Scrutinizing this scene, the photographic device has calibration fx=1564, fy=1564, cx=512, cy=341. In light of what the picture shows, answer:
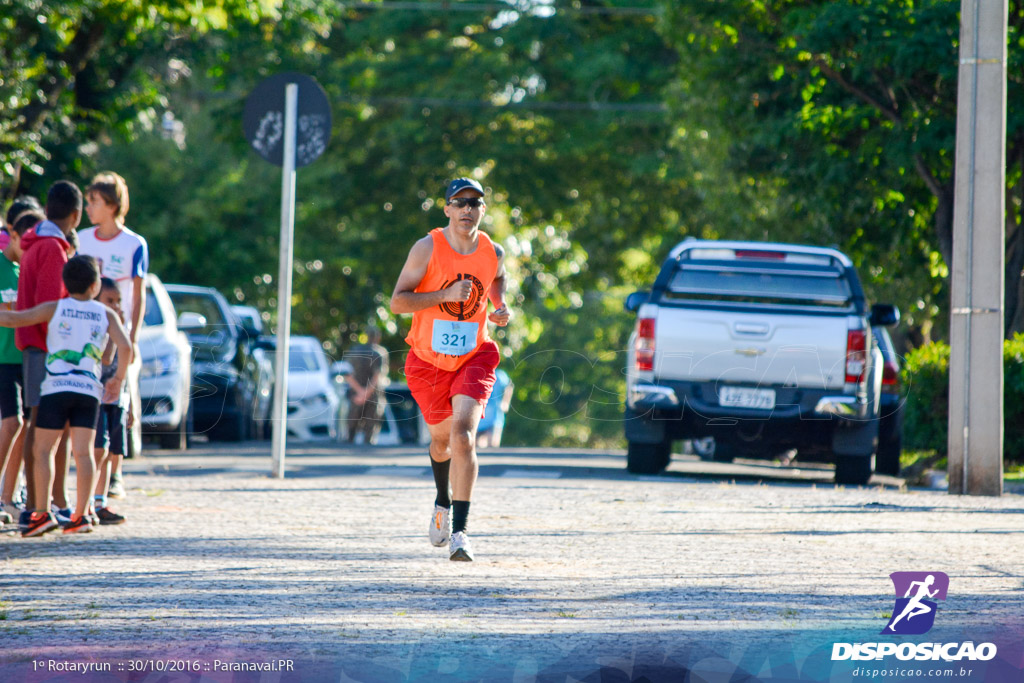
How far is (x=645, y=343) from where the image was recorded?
13133 mm

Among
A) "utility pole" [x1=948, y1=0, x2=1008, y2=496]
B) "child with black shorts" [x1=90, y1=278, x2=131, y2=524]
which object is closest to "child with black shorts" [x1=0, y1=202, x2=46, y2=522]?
"child with black shorts" [x1=90, y1=278, x2=131, y2=524]

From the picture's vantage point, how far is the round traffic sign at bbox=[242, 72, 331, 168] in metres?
12.5

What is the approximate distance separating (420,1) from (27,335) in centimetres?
2500

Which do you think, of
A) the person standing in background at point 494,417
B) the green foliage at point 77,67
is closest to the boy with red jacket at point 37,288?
the green foliage at point 77,67

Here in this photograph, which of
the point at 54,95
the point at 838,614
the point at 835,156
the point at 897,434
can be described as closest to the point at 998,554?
the point at 838,614

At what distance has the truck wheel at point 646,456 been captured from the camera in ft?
45.1

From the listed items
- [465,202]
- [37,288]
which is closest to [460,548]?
[465,202]

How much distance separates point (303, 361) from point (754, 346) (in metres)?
14.6

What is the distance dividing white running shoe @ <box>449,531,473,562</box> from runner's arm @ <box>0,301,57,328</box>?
250cm

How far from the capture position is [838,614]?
6.05m

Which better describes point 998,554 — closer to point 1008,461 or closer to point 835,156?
point 1008,461

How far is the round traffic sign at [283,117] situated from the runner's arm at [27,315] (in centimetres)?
451

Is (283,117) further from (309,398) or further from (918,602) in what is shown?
(309,398)

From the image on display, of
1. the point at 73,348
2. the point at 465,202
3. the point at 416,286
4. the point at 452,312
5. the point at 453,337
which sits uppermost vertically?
the point at 465,202
